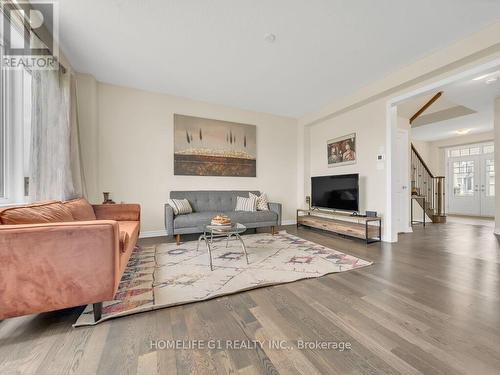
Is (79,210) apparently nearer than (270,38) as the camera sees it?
Yes

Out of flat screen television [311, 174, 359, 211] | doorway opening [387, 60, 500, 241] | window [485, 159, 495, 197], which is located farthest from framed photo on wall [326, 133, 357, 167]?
window [485, 159, 495, 197]

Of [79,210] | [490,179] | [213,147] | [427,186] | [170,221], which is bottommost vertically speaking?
[170,221]

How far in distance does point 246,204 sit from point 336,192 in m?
1.76

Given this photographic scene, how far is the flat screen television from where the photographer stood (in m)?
3.88

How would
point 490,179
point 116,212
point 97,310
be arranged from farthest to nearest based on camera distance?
point 490,179 < point 116,212 < point 97,310

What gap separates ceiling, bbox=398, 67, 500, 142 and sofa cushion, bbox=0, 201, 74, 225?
177 inches

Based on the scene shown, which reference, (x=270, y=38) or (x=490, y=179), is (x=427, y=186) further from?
(x=270, y=38)

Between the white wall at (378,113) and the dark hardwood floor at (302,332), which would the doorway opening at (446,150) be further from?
the dark hardwood floor at (302,332)

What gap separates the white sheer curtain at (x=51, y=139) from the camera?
217 centimetres

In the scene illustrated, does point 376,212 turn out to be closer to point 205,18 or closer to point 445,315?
point 445,315

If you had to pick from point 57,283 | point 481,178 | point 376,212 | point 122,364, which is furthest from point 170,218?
point 481,178

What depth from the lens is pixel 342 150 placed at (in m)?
4.46

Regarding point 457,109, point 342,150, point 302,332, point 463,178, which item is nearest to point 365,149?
point 342,150

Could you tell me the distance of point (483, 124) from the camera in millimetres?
5859
